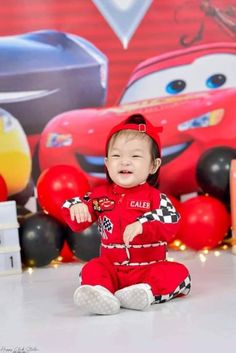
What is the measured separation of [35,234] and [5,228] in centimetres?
14

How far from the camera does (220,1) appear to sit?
3705 mm

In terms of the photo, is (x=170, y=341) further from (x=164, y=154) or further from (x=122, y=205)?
(x=164, y=154)

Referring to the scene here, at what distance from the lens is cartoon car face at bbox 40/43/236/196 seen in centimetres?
359

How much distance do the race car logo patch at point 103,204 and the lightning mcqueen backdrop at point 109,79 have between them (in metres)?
1.09

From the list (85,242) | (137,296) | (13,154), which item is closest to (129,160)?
(137,296)

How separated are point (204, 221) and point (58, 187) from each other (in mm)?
711

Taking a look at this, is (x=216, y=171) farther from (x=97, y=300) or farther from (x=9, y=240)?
(x=97, y=300)

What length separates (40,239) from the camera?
3051 mm

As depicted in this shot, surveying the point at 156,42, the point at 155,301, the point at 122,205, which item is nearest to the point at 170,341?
the point at 155,301

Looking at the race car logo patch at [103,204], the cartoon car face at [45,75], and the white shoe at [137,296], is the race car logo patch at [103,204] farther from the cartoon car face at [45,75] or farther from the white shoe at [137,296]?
the cartoon car face at [45,75]

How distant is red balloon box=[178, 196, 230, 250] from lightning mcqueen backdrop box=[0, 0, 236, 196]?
285 millimetres

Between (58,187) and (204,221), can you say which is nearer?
(58,187)

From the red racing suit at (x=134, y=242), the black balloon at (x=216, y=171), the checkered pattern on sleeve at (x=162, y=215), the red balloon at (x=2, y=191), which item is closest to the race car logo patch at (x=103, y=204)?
the red racing suit at (x=134, y=242)

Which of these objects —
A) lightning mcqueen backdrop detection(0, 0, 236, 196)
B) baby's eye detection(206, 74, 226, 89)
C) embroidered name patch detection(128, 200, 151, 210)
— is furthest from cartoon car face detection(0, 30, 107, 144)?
embroidered name patch detection(128, 200, 151, 210)
